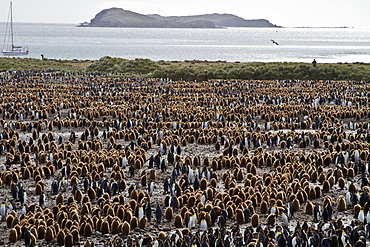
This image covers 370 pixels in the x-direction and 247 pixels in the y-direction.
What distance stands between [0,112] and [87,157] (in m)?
11.6

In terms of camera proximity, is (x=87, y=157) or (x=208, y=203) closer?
(x=208, y=203)

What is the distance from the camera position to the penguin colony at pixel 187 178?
27.8ft

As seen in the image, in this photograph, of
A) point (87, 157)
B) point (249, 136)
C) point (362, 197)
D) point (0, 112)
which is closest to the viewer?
point (362, 197)

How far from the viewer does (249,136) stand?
16.6 m

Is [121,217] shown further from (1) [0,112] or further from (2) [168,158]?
(1) [0,112]

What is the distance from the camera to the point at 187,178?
38.9 feet

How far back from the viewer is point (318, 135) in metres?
16.6

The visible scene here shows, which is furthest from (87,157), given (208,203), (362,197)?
(362,197)

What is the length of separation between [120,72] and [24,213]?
4293cm

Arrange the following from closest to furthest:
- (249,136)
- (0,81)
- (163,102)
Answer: (249,136) → (163,102) → (0,81)

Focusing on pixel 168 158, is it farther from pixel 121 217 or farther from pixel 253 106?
pixel 253 106

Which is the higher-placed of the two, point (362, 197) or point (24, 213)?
point (362, 197)

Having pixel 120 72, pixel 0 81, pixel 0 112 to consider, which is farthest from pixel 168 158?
pixel 120 72

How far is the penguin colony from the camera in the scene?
848cm
